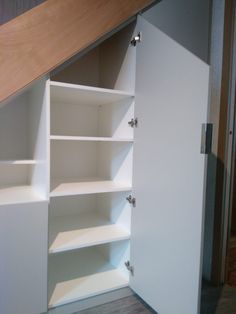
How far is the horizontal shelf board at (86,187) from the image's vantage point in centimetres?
146

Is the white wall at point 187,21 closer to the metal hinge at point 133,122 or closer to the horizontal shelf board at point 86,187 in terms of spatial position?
the metal hinge at point 133,122

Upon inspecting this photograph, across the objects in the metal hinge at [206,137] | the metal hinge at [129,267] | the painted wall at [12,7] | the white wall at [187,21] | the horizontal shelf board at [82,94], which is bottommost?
the metal hinge at [129,267]

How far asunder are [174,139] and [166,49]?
0.48m

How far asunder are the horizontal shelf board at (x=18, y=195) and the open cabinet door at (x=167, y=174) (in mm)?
638

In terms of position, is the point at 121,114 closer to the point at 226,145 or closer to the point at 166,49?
the point at 166,49

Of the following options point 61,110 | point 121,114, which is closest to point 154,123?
point 121,114

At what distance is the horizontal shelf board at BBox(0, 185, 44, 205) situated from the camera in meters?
1.30

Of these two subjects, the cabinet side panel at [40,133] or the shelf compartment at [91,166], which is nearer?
the cabinet side panel at [40,133]

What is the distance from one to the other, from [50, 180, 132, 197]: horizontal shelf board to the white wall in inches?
46.8

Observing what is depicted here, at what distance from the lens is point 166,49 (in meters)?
1.30

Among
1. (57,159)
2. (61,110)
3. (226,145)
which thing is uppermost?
(61,110)

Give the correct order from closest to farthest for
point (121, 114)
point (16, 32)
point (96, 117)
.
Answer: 1. point (16, 32)
2. point (121, 114)
3. point (96, 117)

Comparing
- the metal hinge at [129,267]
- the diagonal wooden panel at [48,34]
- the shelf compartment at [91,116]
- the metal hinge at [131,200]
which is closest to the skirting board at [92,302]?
the metal hinge at [129,267]

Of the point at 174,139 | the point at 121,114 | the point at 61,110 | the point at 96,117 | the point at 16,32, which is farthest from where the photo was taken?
the point at 96,117
